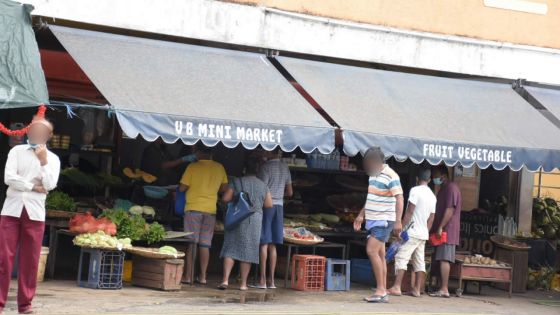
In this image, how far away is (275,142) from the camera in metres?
13.6

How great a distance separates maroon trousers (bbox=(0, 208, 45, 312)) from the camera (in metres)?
10.4

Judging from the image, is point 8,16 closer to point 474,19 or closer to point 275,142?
point 275,142

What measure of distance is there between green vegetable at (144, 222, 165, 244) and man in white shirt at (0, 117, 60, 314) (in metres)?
3.67

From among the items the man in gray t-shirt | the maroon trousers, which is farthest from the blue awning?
the maroon trousers

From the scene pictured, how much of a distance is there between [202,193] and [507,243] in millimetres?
5573

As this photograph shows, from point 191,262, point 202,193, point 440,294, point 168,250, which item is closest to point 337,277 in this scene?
point 440,294

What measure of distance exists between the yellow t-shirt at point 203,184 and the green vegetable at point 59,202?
154 cm

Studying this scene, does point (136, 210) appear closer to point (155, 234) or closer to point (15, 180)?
point (155, 234)

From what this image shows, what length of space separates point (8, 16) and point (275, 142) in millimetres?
3627

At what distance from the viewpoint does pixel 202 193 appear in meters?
14.4

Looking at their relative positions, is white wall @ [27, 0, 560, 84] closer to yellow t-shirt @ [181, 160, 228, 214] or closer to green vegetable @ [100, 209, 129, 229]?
yellow t-shirt @ [181, 160, 228, 214]

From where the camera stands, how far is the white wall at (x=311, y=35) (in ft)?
46.9

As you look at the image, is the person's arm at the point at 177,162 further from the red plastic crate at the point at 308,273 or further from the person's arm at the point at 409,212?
the person's arm at the point at 409,212

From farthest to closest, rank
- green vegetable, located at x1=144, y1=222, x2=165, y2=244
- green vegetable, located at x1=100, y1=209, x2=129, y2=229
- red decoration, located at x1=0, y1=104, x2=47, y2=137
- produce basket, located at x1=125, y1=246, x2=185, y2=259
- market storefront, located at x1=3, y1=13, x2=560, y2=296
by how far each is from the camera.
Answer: green vegetable, located at x1=144, y1=222, x2=165, y2=244 → green vegetable, located at x1=100, y1=209, x2=129, y2=229 → produce basket, located at x1=125, y1=246, x2=185, y2=259 → market storefront, located at x1=3, y1=13, x2=560, y2=296 → red decoration, located at x1=0, y1=104, x2=47, y2=137
